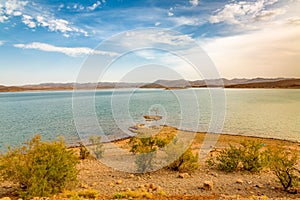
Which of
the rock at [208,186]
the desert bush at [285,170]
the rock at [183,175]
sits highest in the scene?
the desert bush at [285,170]

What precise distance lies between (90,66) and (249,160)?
8608 millimetres

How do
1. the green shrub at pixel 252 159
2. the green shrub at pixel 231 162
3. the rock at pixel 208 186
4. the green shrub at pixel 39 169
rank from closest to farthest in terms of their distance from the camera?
the green shrub at pixel 39 169
the rock at pixel 208 186
the green shrub at pixel 252 159
the green shrub at pixel 231 162

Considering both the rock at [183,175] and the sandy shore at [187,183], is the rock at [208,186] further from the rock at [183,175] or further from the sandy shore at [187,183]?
the rock at [183,175]

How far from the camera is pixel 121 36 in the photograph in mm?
10672

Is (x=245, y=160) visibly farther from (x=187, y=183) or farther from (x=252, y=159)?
(x=187, y=183)

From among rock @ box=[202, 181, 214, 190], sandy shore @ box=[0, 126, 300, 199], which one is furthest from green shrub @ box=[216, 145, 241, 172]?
rock @ box=[202, 181, 214, 190]

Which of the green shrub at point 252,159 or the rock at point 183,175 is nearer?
the rock at point 183,175

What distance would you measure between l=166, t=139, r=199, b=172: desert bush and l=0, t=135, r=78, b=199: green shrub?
198 inches

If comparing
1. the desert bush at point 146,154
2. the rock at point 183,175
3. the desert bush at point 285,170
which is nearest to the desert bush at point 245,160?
the desert bush at point 285,170

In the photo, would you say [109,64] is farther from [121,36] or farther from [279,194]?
[279,194]

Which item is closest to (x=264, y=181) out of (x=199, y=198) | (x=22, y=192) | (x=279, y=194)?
(x=279, y=194)

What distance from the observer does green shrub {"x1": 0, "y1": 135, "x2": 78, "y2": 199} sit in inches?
303

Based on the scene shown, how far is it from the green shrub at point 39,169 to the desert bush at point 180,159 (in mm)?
5027

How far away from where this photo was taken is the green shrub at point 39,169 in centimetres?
770
